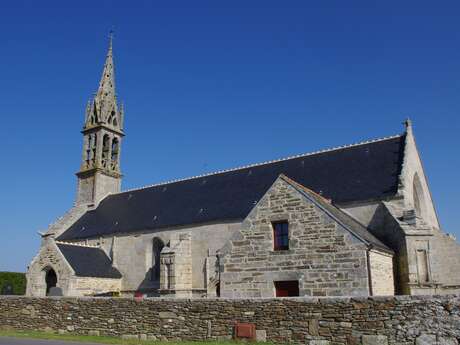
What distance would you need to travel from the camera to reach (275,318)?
10.0 meters

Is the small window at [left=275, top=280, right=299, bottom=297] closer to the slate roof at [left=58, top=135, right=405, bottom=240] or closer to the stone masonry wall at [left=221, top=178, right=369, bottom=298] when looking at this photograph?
the stone masonry wall at [left=221, top=178, right=369, bottom=298]

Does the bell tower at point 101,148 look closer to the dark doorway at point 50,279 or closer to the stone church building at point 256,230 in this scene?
the stone church building at point 256,230

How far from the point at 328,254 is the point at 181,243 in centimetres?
1196

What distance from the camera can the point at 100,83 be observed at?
127 feet

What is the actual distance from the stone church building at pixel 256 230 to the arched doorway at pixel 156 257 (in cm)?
6

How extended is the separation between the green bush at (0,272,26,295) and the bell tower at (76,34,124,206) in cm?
738

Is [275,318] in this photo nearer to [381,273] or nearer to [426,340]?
[426,340]

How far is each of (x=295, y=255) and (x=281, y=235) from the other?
2.77ft

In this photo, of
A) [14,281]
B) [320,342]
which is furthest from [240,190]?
[14,281]

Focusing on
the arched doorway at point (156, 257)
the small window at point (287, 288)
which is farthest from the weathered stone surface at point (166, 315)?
the arched doorway at point (156, 257)

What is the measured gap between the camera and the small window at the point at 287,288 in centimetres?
1395

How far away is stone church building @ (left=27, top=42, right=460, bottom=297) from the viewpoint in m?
13.9

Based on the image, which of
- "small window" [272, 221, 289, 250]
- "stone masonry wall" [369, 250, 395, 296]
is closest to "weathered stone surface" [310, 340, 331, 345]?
"stone masonry wall" [369, 250, 395, 296]

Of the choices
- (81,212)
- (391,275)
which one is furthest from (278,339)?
(81,212)
